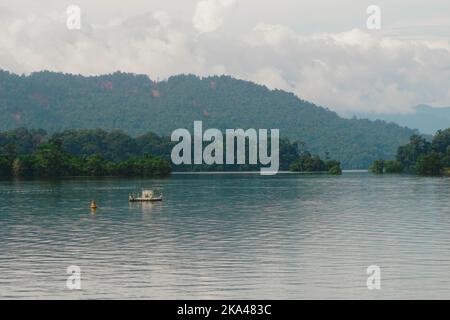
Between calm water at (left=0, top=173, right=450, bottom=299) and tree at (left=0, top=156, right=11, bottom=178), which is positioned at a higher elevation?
tree at (left=0, top=156, right=11, bottom=178)

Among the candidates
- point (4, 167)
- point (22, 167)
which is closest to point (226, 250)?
point (22, 167)

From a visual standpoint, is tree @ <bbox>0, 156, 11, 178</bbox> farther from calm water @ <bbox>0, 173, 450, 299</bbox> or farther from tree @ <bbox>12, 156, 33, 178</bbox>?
calm water @ <bbox>0, 173, 450, 299</bbox>

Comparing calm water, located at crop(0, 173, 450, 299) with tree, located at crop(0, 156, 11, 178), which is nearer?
calm water, located at crop(0, 173, 450, 299)

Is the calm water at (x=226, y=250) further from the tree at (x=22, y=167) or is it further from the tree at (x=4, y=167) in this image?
the tree at (x=22, y=167)

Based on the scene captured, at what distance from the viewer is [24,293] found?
3025 centimetres

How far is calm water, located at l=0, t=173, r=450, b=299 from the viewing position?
3125 cm

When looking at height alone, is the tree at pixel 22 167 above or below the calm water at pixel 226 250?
above

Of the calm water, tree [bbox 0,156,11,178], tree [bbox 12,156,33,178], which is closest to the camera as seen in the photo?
the calm water

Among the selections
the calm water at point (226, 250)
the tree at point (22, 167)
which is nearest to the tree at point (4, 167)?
the tree at point (22, 167)

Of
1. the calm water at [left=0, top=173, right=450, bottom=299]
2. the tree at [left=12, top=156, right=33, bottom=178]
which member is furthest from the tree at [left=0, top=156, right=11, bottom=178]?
the calm water at [left=0, top=173, right=450, bottom=299]

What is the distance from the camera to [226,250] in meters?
41.4

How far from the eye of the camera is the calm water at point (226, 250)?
103 feet

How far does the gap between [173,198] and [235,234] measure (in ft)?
127
